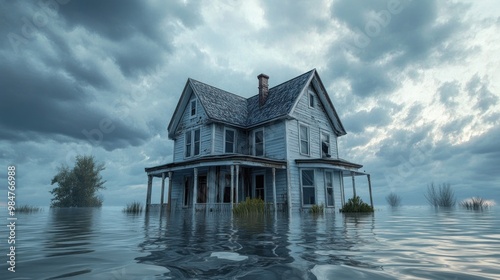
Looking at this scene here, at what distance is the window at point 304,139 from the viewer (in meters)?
19.4

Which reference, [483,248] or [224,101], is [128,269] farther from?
[224,101]

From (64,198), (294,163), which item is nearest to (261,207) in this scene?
(294,163)

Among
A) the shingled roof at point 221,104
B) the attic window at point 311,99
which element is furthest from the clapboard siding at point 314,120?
the shingled roof at point 221,104

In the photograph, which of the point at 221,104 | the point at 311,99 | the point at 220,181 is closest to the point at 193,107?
the point at 221,104

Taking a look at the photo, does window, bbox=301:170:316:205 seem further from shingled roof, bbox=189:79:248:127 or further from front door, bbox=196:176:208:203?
front door, bbox=196:176:208:203

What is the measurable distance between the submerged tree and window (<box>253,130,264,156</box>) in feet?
96.0

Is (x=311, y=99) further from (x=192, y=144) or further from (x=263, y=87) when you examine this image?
(x=192, y=144)

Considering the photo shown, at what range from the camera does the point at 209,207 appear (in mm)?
15688

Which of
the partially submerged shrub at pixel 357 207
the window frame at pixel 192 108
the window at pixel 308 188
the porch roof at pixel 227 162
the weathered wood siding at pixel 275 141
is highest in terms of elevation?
the window frame at pixel 192 108

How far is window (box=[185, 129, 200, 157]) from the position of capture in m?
20.2

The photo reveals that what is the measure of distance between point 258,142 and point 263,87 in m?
4.61

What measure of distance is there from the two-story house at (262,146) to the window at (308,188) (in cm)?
6

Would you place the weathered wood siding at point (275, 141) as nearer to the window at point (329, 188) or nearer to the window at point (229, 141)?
the window at point (229, 141)

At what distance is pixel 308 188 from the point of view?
1847 centimetres
